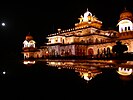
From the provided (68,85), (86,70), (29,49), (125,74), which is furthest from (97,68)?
(29,49)

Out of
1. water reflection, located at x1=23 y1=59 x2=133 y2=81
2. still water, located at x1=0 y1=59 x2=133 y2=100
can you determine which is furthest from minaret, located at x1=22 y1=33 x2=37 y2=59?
still water, located at x1=0 y1=59 x2=133 y2=100

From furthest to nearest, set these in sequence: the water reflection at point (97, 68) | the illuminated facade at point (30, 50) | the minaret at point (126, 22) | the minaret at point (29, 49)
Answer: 1. the minaret at point (29, 49)
2. the illuminated facade at point (30, 50)
3. the minaret at point (126, 22)
4. the water reflection at point (97, 68)

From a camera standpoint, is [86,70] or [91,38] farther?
[91,38]

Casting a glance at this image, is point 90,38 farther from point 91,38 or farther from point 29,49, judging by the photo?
point 29,49

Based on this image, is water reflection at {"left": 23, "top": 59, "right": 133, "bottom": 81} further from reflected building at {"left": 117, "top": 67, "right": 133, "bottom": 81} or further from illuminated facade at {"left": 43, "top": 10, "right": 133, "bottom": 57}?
illuminated facade at {"left": 43, "top": 10, "right": 133, "bottom": 57}

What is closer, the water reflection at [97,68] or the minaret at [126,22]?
the water reflection at [97,68]

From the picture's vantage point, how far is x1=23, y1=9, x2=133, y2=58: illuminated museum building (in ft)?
82.6

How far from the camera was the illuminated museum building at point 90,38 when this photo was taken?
25.2 metres

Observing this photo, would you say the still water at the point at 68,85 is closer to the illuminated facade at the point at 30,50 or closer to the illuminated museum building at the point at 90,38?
the illuminated museum building at the point at 90,38

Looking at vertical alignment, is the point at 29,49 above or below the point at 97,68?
above

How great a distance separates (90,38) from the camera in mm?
30641

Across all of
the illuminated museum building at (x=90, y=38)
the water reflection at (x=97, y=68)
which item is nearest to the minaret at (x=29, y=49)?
the illuminated museum building at (x=90, y=38)

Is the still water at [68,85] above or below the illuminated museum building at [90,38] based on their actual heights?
below

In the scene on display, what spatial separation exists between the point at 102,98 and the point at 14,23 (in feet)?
156
